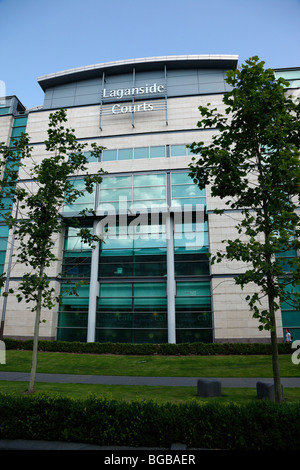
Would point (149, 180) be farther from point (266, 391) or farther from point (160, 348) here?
point (266, 391)

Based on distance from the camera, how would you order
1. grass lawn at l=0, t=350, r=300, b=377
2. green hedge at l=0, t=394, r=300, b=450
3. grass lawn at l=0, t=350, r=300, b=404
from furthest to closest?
grass lawn at l=0, t=350, r=300, b=377 < grass lawn at l=0, t=350, r=300, b=404 < green hedge at l=0, t=394, r=300, b=450

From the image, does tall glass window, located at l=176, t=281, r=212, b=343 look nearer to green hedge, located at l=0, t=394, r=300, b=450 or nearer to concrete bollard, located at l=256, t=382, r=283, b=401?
concrete bollard, located at l=256, t=382, r=283, b=401

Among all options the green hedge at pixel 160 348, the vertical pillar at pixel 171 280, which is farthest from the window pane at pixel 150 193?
the green hedge at pixel 160 348

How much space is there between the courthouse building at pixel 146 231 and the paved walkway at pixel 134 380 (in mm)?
9529

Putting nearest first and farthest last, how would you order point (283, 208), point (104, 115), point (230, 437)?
point (230, 437) < point (283, 208) < point (104, 115)

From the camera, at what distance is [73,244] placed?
1155 inches

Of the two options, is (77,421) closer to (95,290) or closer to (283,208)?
(283,208)

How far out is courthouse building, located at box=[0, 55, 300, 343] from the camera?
2579cm

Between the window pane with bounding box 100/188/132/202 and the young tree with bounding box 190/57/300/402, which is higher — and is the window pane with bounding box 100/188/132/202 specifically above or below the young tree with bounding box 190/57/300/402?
above

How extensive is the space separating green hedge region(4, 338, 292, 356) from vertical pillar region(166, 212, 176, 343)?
2.82 metres

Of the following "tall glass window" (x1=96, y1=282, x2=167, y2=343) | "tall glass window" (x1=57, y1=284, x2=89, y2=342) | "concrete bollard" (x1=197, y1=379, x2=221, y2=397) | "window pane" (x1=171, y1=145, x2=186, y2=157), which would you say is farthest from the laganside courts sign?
"concrete bollard" (x1=197, y1=379, x2=221, y2=397)

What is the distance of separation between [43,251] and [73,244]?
1847 centimetres

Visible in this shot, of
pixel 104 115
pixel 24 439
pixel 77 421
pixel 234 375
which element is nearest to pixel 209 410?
pixel 77 421

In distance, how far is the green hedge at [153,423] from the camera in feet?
20.7
